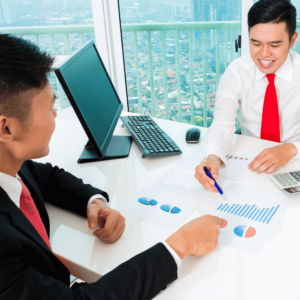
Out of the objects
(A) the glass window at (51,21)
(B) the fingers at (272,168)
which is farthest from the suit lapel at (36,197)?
(A) the glass window at (51,21)

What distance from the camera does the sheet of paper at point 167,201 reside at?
876 millimetres

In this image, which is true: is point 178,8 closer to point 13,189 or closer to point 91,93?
point 91,93

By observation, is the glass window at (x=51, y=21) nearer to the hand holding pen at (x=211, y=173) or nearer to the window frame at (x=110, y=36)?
the window frame at (x=110, y=36)

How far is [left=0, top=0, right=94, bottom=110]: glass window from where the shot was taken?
226cm

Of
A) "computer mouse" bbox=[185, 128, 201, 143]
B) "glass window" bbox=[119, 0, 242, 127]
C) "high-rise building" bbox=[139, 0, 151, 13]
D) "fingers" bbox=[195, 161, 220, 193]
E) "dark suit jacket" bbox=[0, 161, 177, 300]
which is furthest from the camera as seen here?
"high-rise building" bbox=[139, 0, 151, 13]

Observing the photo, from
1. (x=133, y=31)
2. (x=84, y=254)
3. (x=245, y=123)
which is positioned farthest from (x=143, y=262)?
(x=133, y=31)

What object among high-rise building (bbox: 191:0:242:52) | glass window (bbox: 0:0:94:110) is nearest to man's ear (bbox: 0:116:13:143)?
glass window (bbox: 0:0:94:110)

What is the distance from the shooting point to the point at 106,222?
2.64 feet

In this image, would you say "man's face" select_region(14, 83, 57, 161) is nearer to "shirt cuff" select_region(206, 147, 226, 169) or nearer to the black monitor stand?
the black monitor stand

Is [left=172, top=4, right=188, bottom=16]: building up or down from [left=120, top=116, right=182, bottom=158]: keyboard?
up

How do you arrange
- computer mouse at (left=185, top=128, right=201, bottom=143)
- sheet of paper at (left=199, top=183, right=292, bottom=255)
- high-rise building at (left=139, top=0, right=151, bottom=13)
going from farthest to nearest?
high-rise building at (left=139, top=0, right=151, bottom=13), computer mouse at (left=185, top=128, right=201, bottom=143), sheet of paper at (left=199, top=183, right=292, bottom=255)

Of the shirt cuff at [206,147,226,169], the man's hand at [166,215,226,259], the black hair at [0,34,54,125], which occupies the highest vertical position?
the black hair at [0,34,54,125]

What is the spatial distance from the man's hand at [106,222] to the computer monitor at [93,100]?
0.31m

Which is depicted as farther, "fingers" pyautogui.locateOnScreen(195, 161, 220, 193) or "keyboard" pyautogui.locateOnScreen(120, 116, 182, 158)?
"keyboard" pyautogui.locateOnScreen(120, 116, 182, 158)
